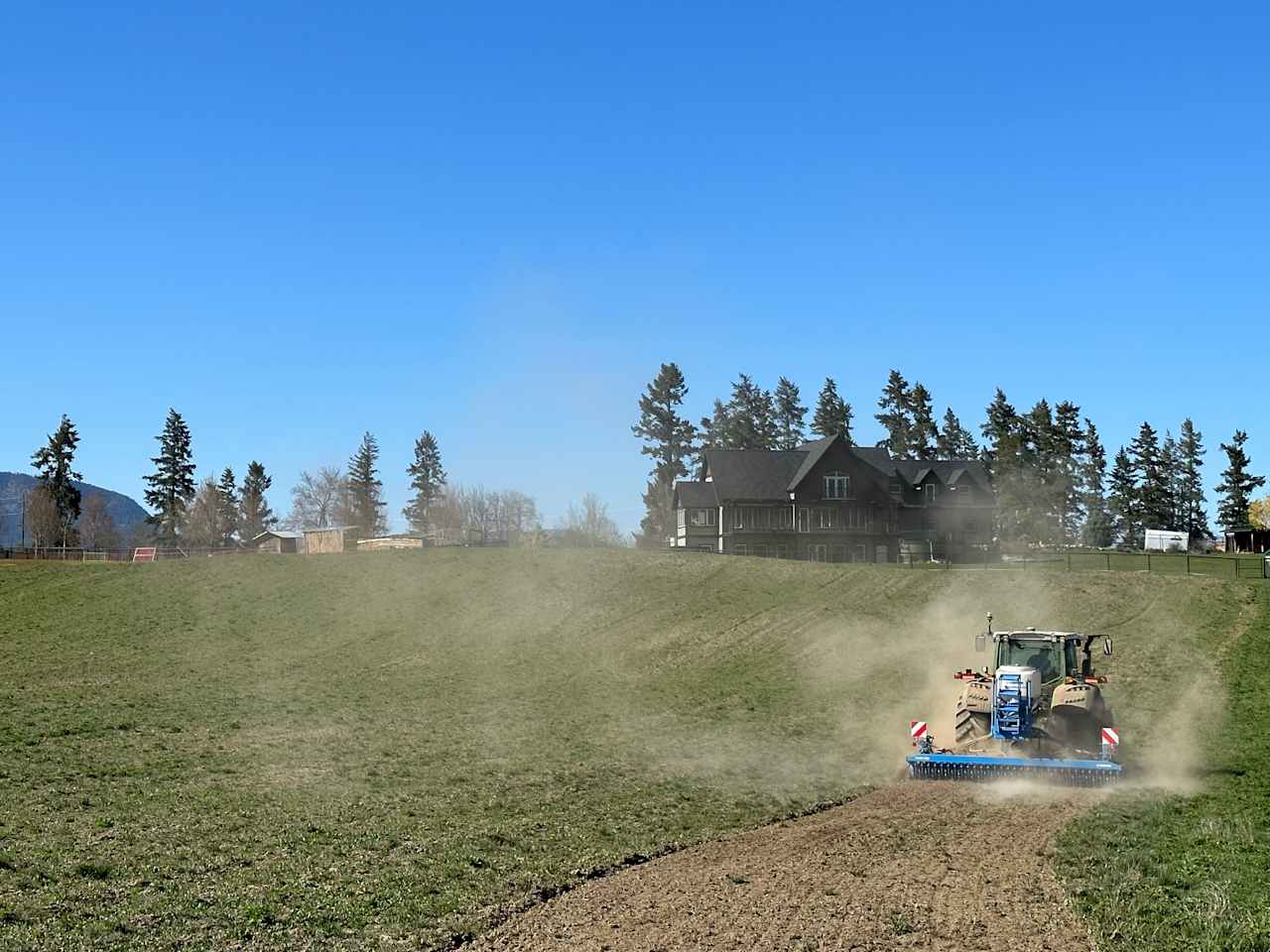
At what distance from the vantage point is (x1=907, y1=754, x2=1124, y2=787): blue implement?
19.9 metres

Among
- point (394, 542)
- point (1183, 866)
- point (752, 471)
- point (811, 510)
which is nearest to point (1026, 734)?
point (1183, 866)

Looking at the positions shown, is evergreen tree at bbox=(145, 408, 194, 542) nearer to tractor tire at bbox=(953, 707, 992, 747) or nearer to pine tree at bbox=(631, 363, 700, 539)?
pine tree at bbox=(631, 363, 700, 539)

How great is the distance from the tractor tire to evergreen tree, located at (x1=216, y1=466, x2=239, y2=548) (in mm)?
150192

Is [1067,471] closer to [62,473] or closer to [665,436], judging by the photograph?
[665,436]

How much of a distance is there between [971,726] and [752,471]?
A: 7532 centimetres

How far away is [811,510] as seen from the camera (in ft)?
313

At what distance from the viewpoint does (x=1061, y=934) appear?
11844 millimetres

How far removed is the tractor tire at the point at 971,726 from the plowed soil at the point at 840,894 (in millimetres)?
4217

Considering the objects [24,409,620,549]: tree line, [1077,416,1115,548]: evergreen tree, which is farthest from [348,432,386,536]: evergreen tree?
[1077,416,1115,548]: evergreen tree

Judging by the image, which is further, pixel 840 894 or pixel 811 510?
pixel 811 510

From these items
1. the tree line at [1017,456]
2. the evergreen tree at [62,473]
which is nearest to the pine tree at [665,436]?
the tree line at [1017,456]

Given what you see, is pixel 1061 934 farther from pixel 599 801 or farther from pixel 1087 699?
pixel 1087 699

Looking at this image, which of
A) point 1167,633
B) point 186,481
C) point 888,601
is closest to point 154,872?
point 1167,633

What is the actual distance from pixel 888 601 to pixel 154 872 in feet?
149
